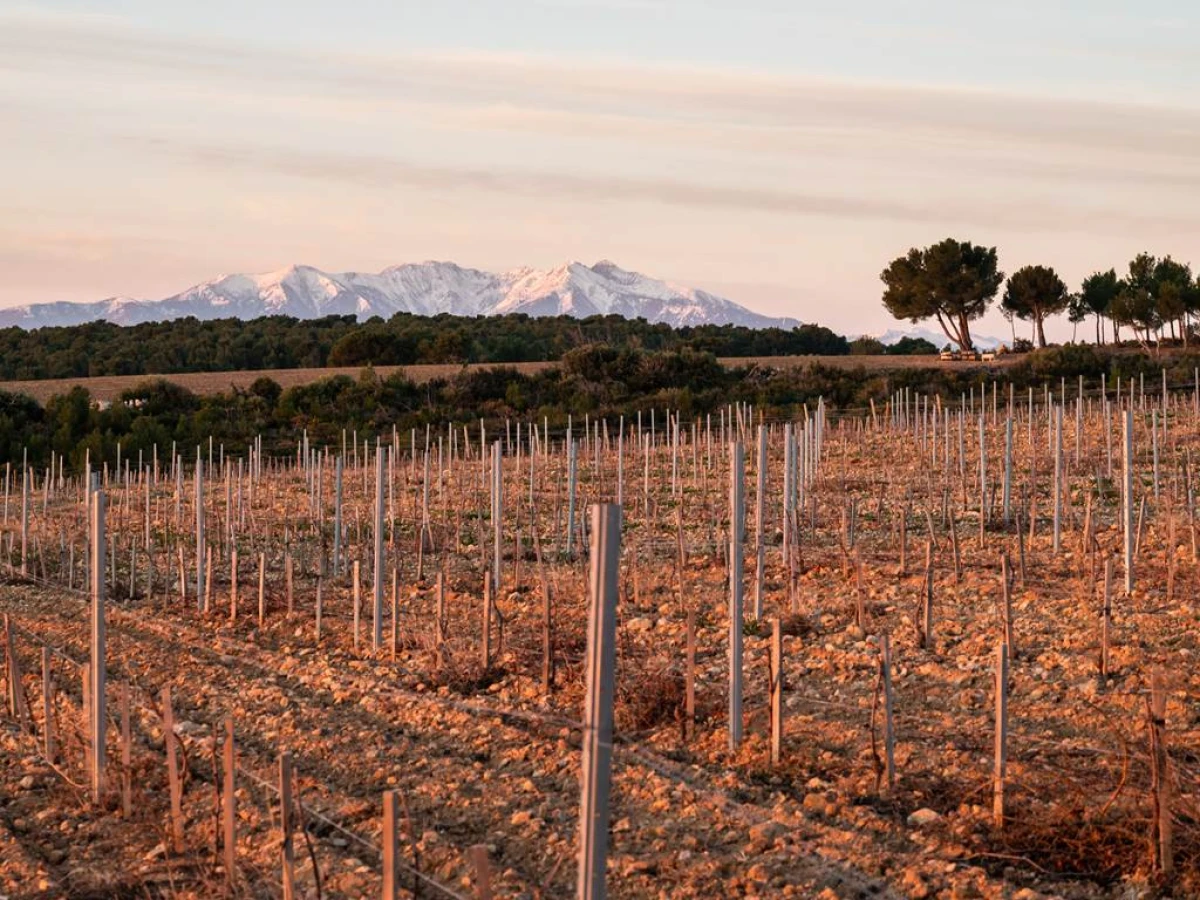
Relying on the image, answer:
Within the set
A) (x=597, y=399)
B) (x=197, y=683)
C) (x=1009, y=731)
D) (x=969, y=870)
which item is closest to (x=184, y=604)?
(x=197, y=683)

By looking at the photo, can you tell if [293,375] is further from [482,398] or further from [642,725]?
[642,725]

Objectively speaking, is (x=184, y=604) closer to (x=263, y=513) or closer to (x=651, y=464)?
(x=263, y=513)

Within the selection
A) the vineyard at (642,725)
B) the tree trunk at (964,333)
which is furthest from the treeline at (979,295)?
the vineyard at (642,725)

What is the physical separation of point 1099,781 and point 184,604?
10706mm

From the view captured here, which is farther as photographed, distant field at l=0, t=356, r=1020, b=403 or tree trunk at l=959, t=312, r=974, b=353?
tree trunk at l=959, t=312, r=974, b=353

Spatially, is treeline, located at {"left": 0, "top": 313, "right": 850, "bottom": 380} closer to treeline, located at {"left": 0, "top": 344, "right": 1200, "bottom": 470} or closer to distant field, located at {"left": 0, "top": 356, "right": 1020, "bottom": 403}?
distant field, located at {"left": 0, "top": 356, "right": 1020, "bottom": 403}

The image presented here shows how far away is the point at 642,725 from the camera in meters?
8.84

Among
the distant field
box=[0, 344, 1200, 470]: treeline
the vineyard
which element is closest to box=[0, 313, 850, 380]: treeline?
the distant field

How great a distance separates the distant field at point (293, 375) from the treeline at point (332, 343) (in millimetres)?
2421

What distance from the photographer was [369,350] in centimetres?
5738

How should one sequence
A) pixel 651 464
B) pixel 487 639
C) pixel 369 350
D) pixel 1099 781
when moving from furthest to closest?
1. pixel 369 350
2. pixel 651 464
3. pixel 487 639
4. pixel 1099 781

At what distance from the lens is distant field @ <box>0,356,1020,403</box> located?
46.9 metres

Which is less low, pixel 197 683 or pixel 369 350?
pixel 369 350

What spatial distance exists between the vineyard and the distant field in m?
31.4
